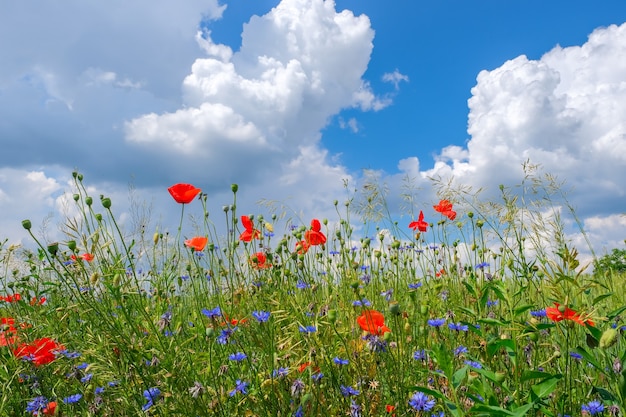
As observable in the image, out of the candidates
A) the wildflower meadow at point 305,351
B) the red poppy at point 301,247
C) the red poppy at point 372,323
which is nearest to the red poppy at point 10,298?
the wildflower meadow at point 305,351

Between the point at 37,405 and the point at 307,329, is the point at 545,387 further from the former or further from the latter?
the point at 37,405

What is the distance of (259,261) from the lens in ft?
9.27

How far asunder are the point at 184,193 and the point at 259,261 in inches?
22.4

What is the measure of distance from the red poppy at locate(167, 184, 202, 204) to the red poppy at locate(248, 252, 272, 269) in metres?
0.50

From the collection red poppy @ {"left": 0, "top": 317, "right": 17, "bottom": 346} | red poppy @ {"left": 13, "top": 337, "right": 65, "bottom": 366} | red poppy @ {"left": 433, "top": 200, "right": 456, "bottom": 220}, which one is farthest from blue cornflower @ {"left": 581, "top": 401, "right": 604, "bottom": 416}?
red poppy @ {"left": 0, "top": 317, "right": 17, "bottom": 346}

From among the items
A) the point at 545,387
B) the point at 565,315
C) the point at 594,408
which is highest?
the point at 565,315

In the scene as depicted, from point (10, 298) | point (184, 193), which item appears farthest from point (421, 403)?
point (10, 298)

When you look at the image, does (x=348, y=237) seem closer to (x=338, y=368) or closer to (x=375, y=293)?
(x=375, y=293)

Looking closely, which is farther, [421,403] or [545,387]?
[421,403]

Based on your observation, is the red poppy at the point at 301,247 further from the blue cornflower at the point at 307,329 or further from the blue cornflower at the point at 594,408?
the blue cornflower at the point at 594,408

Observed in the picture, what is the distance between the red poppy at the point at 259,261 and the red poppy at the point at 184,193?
0.50 meters

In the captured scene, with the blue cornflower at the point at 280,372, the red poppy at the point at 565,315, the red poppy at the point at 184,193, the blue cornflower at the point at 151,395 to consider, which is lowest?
the blue cornflower at the point at 151,395

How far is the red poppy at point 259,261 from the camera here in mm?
2807

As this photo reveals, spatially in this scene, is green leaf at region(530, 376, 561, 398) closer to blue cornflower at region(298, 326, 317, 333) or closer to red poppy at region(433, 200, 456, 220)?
blue cornflower at region(298, 326, 317, 333)
